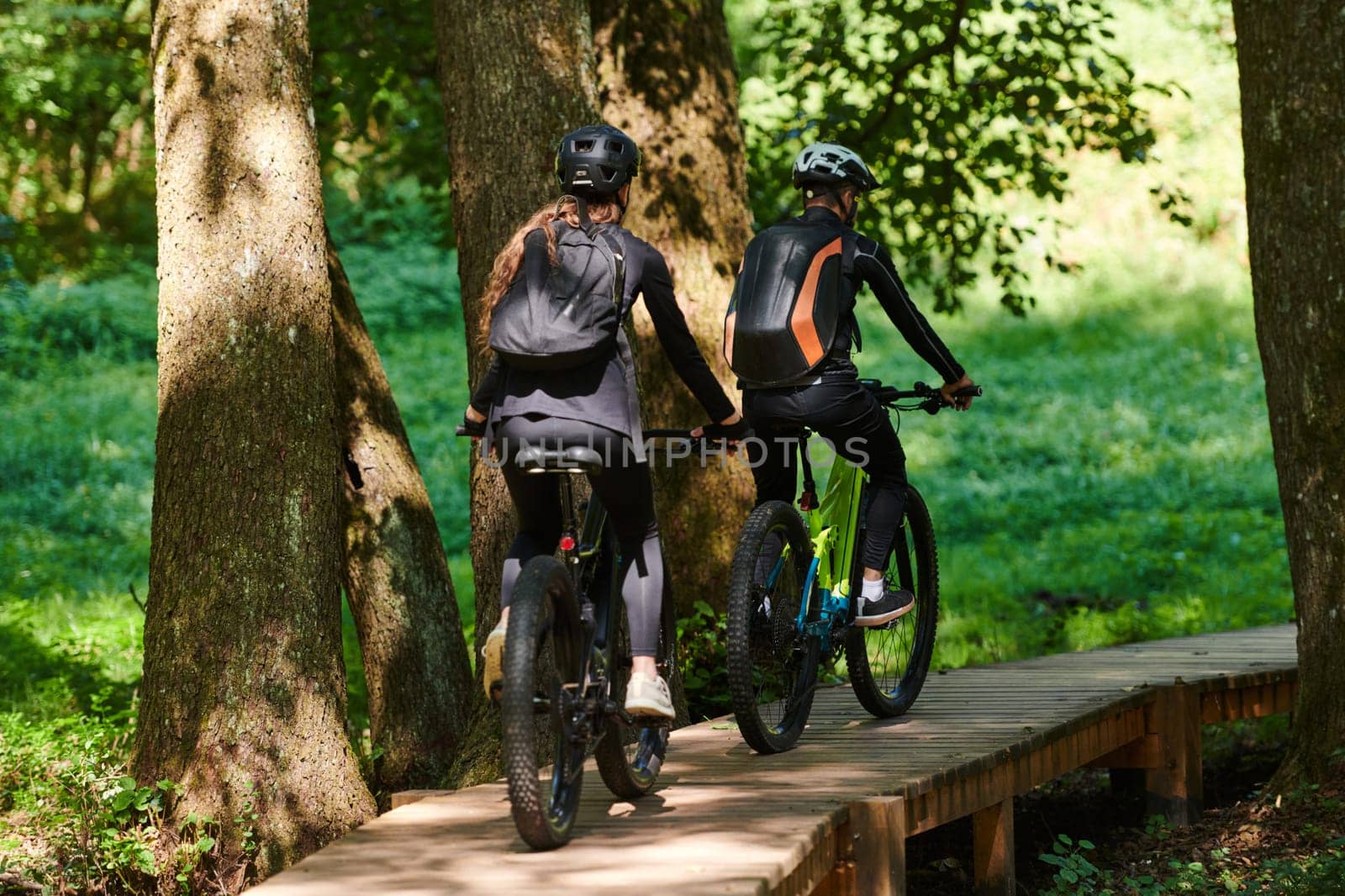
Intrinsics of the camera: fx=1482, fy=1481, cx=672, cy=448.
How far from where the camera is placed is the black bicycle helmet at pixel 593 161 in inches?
181

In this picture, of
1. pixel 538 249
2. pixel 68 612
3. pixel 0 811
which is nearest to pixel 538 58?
pixel 538 249

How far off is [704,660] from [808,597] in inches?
105

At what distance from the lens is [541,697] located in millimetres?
4430

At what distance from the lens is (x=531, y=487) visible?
4.60 m

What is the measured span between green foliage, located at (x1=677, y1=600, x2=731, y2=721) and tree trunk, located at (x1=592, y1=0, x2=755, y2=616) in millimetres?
130

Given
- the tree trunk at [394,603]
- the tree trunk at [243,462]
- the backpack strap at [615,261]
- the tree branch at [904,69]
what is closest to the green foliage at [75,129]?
the tree branch at [904,69]

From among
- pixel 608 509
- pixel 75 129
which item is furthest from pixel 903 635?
pixel 75 129

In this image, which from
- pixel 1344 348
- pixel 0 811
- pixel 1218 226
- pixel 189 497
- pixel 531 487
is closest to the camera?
pixel 531 487

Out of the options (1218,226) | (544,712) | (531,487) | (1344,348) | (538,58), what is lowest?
(544,712)

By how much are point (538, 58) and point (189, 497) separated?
2465 mm

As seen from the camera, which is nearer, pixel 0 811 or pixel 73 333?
pixel 0 811

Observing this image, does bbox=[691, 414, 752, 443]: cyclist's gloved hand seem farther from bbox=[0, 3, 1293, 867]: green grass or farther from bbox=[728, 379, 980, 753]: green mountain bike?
bbox=[0, 3, 1293, 867]: green grass

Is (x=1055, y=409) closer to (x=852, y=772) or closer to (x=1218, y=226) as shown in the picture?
(x=1218, y=226)

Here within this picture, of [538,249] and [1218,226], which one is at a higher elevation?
[1218,226]
